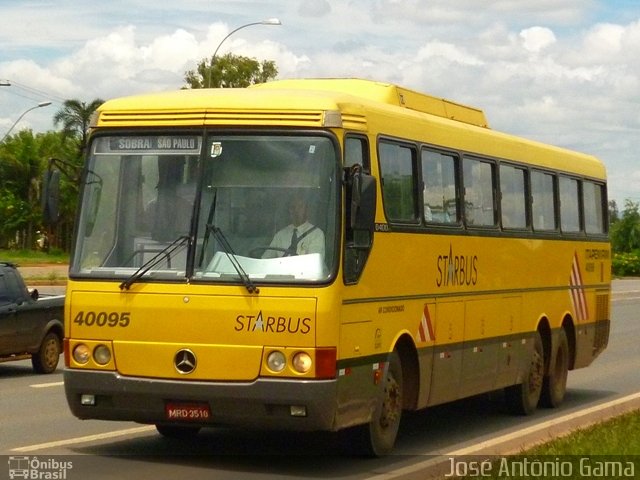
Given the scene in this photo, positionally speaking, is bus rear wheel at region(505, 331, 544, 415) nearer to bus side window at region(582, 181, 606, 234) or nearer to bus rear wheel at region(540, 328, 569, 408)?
bus rear wheel at region(540, 328, 569, 408)

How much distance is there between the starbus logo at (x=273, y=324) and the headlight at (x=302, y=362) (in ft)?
0.55

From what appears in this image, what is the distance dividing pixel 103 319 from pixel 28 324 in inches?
375

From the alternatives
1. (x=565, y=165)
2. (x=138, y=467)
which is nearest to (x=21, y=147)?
(x=565, y=165)

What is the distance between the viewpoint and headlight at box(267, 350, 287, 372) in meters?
11.0

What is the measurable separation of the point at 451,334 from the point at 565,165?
207 inches

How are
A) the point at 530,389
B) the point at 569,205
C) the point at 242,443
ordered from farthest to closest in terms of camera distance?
the point at 569,205 → the point at 530,389 → the point at 242,443

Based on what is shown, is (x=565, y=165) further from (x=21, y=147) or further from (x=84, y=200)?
(x=21, y=147)

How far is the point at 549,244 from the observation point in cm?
1742

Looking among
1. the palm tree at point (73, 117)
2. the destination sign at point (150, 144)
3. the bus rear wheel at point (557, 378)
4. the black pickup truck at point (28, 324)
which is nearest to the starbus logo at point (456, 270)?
the destination sign at point (150, 144)

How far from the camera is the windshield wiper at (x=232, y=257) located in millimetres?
11055

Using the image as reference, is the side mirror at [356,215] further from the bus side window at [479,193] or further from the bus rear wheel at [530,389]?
the bus rear wheel at [530,389]

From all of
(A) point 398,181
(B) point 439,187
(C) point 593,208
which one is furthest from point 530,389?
(A) point 398,181

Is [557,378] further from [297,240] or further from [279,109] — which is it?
[279,109]

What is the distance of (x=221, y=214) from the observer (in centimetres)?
1136
